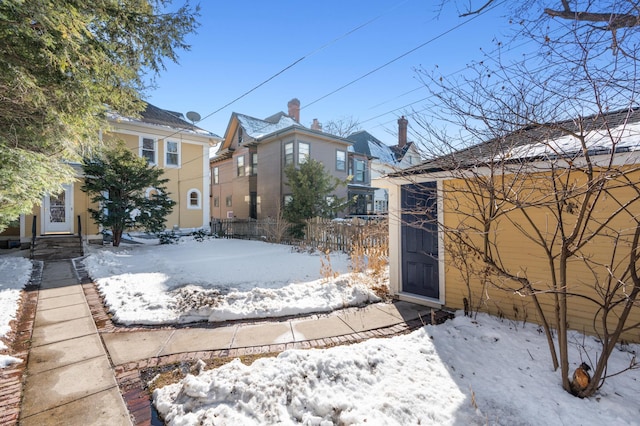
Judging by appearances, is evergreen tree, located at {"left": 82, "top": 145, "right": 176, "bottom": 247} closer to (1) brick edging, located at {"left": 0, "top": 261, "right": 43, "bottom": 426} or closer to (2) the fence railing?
(1) brick edging, located at {"left": 0, "top": 261, "right": 43, "bottom": 426}

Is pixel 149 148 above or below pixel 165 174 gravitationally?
above

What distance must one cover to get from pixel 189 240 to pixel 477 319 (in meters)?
13.4

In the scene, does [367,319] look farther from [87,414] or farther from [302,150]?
[302,150]

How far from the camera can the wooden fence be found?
28.1ft

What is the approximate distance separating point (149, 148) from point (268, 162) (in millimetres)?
6462

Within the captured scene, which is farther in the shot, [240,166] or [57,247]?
[240,166]

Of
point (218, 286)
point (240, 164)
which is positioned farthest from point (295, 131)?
point (218, 286)

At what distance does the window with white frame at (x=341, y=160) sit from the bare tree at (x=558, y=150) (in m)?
14.6

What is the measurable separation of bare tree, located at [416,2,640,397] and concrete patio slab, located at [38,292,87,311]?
21.4ft

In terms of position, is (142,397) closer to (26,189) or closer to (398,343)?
(398,343)

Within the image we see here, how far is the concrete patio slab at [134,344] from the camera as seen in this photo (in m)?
3.23

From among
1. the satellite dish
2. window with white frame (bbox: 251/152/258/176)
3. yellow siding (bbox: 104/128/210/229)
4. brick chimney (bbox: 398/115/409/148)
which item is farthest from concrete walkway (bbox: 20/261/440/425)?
the satellite dish

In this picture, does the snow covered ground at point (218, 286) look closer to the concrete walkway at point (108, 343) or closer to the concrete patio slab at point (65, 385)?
the concrete walkway at point (108, 343)

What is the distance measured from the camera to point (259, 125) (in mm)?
20094
